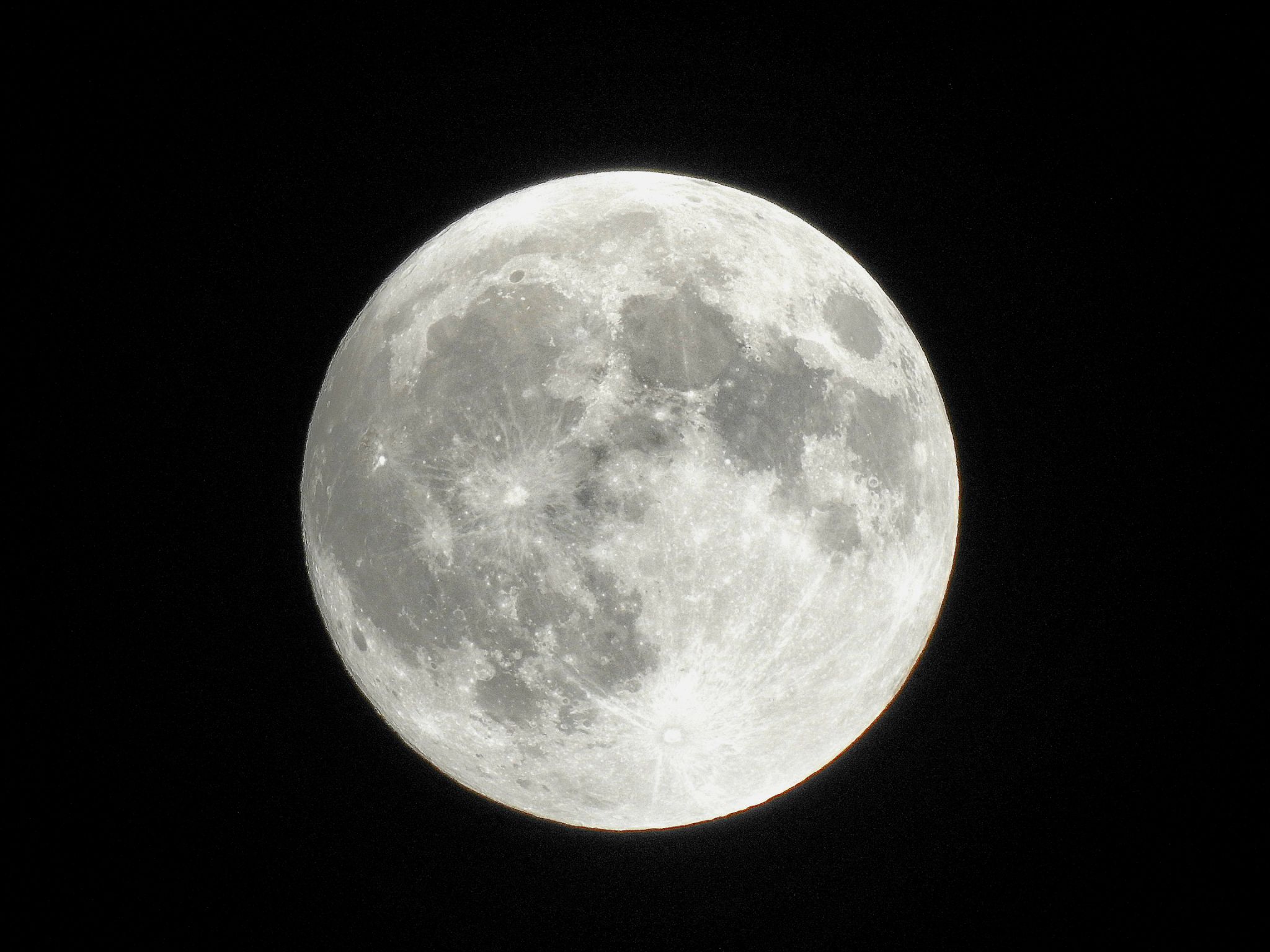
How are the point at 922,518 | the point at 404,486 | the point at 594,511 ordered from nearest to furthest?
the point at 594,511, the point at 404,486, the point at 922,518

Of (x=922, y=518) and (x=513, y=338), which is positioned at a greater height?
(x=513, y=338)

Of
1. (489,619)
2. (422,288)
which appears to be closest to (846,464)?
(489,619)

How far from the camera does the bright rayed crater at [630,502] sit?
3553 mm

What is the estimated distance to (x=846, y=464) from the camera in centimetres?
382

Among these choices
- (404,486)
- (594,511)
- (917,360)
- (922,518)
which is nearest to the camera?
(594,511)

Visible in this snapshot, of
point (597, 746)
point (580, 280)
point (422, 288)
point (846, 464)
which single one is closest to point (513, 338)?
point (580, 280)

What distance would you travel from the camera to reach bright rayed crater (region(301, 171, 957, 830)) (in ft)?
11.7

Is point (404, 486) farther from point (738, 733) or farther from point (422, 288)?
A: point (738, 733)

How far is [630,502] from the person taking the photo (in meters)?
3.51

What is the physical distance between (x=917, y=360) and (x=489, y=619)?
2265mm

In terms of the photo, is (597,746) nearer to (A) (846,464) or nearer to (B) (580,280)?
(A) (846,464)

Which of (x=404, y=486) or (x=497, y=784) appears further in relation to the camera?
(x=497, y=784)

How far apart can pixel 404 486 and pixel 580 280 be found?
3.43 ft

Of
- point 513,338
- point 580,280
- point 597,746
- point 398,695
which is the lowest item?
point 597,746
